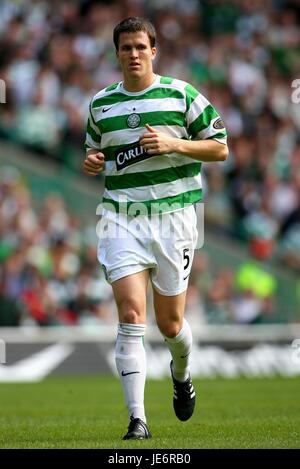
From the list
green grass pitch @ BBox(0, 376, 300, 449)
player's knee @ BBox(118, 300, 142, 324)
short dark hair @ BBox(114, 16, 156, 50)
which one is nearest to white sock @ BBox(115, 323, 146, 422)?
player's knee @ BBox(118, 300, 142, 324)

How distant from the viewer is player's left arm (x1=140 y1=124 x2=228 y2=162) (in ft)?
23.7

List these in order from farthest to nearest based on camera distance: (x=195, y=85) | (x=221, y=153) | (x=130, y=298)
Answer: (x=195, y=85)
(x=221, y=153)
(x=130, y=298)

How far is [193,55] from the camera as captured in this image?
66.2 feet

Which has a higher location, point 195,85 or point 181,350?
point 195,85

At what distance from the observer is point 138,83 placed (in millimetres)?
7512

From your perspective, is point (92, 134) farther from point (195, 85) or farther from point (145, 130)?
point (195, 85)

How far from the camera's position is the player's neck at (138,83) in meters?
7.49

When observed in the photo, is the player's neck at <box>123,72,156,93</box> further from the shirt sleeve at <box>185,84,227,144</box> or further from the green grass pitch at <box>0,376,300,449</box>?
the green grass pitch at <box>0,376,300,449</box>

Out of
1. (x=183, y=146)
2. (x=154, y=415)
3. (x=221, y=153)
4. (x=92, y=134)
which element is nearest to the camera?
(x=183, y=146)

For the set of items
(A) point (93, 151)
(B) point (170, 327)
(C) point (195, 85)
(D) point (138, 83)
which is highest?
(C) point (195, 85)

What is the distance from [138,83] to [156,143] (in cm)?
53

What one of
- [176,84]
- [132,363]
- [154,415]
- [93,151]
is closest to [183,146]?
[176,84]

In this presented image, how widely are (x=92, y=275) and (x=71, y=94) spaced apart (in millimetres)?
3360

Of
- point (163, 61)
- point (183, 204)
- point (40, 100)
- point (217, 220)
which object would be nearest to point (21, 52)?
point (40, 100)
